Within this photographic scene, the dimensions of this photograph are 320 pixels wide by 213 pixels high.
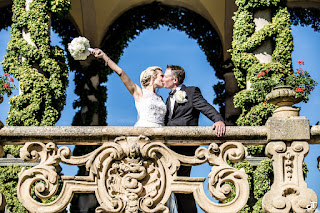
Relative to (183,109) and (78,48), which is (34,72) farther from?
(183,109)

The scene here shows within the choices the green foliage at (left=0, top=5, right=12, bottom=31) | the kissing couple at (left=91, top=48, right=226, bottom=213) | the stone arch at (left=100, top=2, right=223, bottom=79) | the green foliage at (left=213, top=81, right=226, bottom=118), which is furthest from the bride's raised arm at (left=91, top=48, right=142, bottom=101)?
the green foliage at (left=0, top=5, right=12, bottom=31)

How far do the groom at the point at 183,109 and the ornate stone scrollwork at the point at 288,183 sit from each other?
23.5 inches

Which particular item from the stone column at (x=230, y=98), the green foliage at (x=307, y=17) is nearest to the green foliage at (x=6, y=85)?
the stone column at (x=230, y=98)

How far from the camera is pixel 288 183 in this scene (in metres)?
3.94

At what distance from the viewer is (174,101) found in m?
4.82

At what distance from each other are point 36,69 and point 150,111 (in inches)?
170

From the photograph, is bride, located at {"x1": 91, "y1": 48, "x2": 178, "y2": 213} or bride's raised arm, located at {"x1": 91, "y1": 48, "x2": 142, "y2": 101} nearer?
bride's raised arm, located at {"x1": 91, "y1": 48, "x2": 142, "y2": 101}

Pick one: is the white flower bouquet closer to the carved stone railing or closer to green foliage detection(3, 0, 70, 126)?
the carved stone railing

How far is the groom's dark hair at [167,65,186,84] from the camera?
492 centimetres

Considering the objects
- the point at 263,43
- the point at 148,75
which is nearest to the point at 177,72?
the point at 148,75

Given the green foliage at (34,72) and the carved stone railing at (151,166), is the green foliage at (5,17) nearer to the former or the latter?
the green foliage at (34,72)

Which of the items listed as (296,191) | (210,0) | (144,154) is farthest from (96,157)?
(210,0)

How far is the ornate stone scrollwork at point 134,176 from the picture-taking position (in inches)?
154

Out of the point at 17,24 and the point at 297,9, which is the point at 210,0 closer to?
the point at 297,9
